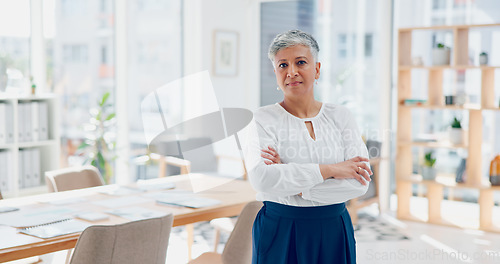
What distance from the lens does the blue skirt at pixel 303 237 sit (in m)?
1.97

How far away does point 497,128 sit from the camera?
18.9 feet

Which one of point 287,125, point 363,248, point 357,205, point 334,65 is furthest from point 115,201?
point 334,65

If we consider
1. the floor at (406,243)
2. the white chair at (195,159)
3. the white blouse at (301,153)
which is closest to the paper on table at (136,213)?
the white blouse at (301,153)

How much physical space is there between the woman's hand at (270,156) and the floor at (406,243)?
→ 2607 mm

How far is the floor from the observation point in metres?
4.54

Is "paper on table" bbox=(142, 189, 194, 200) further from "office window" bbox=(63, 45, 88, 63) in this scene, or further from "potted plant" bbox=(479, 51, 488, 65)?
"potted plant" bbox=(479, 51, 488, 65)

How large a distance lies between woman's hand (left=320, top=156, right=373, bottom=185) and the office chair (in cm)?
81

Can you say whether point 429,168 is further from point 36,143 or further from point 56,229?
point 56,229

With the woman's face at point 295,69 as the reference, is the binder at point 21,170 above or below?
below

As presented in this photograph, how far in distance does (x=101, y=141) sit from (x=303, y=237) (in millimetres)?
4117

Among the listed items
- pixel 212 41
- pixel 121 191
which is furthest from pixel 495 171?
pixel 121 191

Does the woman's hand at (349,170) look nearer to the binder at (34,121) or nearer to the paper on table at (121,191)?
the paper on table at (121,191)

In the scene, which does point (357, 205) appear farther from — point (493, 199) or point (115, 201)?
point (115, 201)

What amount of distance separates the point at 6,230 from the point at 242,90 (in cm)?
470
